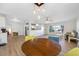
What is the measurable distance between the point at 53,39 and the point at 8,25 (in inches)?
28.9

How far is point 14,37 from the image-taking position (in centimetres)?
146

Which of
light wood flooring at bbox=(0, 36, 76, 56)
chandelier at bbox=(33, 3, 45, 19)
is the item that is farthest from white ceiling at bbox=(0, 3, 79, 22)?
light wood flooring at bbox=(0, 36, 76, 56)

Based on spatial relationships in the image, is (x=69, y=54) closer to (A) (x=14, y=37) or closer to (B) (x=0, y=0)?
(A) (x=14, y=37)

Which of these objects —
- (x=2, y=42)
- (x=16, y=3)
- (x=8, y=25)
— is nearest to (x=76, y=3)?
(x=16, y=3)

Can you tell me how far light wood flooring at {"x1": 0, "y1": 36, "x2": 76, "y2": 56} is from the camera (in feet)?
4.47

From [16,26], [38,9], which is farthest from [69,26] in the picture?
[16,26]

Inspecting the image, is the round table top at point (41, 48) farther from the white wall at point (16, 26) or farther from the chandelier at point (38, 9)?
the chandelier at point (38, 9)

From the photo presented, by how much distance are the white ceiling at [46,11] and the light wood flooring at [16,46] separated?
0.34 metres

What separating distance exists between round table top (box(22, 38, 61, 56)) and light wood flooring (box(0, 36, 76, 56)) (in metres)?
0.08

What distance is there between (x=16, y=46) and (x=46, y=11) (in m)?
0.72

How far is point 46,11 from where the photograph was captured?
1.35 metres

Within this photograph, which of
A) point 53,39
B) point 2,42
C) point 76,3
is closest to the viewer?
point 76,3

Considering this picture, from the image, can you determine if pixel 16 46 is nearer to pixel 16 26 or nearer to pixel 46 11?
pixel 16 26

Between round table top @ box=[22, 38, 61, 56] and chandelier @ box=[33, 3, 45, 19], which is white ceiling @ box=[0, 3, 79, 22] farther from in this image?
round table top @ box=[22, 38, 61, 56]
